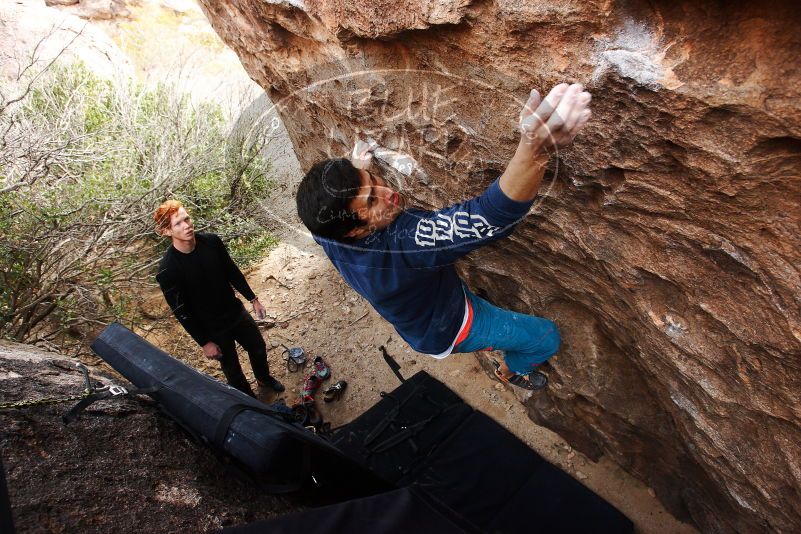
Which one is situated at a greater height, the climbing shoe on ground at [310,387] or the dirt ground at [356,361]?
the dirt ground at [356,361]

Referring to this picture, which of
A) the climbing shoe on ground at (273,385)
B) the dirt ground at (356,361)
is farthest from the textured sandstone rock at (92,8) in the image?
the climbing shoe on ground at (273,385)

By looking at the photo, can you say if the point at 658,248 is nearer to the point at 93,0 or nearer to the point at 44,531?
the point at 44,531

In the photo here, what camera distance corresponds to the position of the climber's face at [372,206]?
1657 mm

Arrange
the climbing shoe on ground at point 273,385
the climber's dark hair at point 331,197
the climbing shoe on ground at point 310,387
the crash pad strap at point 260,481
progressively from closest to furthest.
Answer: the climber's dark hair at point 331,197, the crash pad strap at point 260,481, the climbing shoe on ground at point 310,387, the climbing shoe on ground at point 273,385

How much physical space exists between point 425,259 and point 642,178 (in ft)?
2.31

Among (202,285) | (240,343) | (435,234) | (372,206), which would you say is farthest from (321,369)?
(435,234)

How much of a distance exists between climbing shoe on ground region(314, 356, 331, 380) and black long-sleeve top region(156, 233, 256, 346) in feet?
3.39

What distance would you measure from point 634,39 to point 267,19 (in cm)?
176

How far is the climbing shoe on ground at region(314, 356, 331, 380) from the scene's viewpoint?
4.34 meters

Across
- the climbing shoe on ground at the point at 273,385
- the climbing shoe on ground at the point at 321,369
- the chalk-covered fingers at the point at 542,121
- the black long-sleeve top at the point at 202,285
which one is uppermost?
the chalk-covered fingers at the point at 542,121

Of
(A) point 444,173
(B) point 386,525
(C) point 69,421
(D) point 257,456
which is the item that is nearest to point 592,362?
(A) point 444,173

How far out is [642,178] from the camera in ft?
5.14

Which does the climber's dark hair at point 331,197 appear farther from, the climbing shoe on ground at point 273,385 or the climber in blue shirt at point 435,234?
the climbing shoe on ground at point 273,385

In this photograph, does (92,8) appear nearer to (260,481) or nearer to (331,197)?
(331,197)
